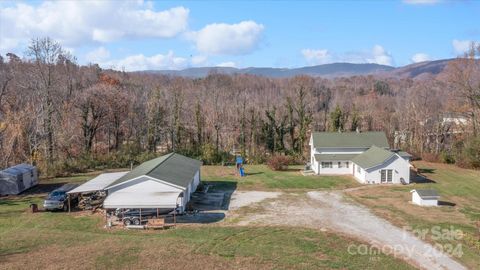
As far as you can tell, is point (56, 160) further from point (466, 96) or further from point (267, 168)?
point (466, 96)

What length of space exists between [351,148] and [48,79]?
117ft

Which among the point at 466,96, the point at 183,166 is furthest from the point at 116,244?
the point at 466,96

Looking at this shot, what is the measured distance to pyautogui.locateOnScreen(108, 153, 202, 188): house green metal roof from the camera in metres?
28.8

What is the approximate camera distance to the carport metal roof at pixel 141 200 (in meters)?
26.3

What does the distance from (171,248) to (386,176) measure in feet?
83.6

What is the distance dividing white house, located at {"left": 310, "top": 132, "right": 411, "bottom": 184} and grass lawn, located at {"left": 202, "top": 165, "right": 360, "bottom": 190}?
Answer: 5.61 feet

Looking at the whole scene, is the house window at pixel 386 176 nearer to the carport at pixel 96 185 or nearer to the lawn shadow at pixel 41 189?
the carport at pixel 96 185

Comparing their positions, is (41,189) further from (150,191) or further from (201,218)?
(201,218)

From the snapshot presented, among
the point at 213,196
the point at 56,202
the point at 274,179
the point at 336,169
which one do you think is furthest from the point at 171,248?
the point at 336,169

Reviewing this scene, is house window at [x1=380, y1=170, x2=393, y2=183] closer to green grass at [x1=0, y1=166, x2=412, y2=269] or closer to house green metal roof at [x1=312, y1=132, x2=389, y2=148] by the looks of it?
house green metal roof at [x1=312, y1=132, x2=389, y2=148]

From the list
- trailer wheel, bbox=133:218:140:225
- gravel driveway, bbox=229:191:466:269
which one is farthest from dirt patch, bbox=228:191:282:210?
trailer wheel, bbox=133:218:140:225

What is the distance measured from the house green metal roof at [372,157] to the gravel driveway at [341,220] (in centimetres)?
614

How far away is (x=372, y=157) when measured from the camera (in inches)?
1631

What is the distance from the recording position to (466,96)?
53.2m
